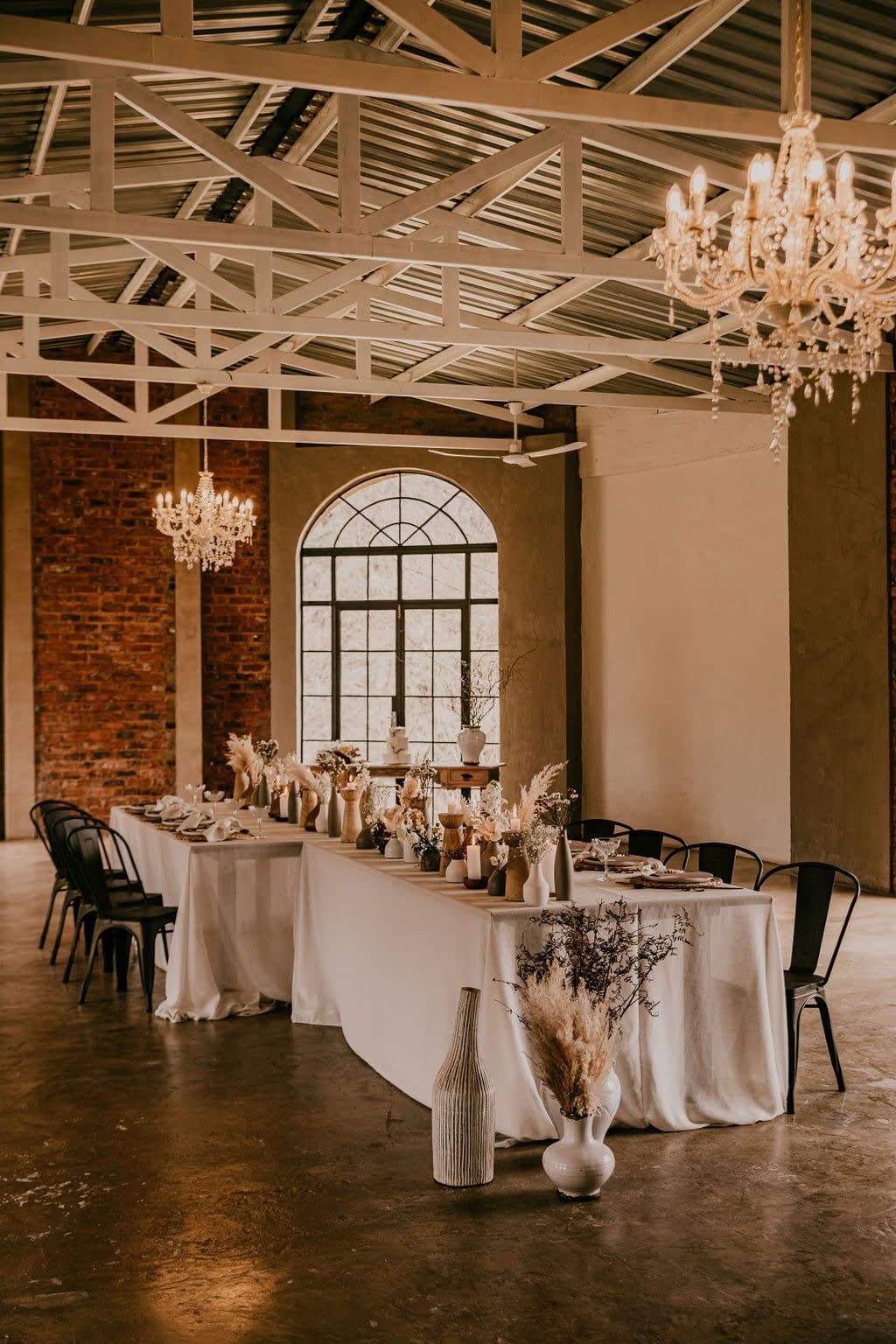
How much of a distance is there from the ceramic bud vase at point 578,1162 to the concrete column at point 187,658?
394 inches

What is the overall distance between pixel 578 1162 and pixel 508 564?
10.2m

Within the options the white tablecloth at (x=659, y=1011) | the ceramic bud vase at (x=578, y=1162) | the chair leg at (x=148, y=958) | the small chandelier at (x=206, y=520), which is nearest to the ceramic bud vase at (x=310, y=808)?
the chair leg at (x=148, y=958)

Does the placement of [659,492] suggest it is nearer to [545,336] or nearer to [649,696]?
[649,696]

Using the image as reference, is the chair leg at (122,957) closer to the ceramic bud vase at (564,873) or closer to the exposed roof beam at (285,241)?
the ceramic bud vase at (564,873)

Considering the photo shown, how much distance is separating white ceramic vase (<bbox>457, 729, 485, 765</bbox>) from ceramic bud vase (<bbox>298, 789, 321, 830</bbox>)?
538cm

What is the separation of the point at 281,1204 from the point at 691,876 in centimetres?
196

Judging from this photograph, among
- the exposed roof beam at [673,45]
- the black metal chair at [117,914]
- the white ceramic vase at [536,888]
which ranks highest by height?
the exposed roof beam at [673,45]

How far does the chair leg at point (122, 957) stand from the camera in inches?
269

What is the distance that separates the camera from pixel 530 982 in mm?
4133

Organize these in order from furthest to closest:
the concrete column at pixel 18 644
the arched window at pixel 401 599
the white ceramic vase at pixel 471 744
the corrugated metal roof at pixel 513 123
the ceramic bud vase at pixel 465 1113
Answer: the arched window at pixel 401 599, the concrete column at pixel 18 644, the white ceramic vase at pixel 471 744, the corrugated metal roof at pixel 513 123, the ceramic bud vase at pixel 465 1113

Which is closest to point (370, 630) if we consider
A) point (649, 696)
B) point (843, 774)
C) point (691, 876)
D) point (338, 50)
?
point (649, 696)

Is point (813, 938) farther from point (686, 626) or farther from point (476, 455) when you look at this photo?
point (476, 455)

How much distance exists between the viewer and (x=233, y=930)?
6.41 meters

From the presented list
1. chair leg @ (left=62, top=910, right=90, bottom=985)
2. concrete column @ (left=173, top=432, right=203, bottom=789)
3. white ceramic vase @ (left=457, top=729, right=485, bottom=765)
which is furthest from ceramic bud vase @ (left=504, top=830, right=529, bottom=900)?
concrete column @ (left=173, top=432, right=203, bottom=789)
